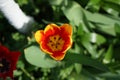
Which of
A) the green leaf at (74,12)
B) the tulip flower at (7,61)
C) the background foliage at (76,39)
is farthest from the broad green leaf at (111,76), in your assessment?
the tulip flower at (7,61)

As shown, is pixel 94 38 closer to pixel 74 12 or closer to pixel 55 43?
pixel 74 12

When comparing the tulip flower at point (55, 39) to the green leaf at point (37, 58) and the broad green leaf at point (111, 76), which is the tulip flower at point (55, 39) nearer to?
the green leaf at point (37, 58)

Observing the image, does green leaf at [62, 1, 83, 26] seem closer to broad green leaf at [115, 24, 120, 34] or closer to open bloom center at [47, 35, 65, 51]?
broad green leaf at [115, 24, 120, 34]

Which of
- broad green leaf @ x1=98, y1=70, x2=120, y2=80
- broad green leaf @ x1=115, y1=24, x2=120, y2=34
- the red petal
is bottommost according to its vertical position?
broad green leaf @ x1=98, y1=70, x2=120, y2=80

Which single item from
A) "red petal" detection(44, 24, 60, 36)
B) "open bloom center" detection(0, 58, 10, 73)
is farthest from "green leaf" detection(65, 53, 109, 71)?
"open bloom center" detection(0, 58, 10, 73)

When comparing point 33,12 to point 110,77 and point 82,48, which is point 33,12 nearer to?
point 82,48

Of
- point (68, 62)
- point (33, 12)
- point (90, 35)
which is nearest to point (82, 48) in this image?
point (90, 35)
